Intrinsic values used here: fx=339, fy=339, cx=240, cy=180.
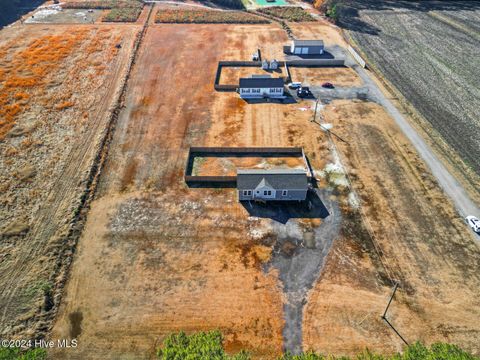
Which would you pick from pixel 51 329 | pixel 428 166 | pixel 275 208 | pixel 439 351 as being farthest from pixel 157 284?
pixel 428 166

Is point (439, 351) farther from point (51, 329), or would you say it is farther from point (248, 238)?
point (51, 329)

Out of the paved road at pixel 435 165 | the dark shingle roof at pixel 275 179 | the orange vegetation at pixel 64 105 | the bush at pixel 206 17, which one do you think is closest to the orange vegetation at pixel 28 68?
the orange vegetation at pixel 64 105

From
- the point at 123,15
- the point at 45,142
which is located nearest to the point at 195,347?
the point at 45,142

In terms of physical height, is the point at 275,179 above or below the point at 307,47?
below

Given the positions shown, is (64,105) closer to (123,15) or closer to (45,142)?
(45,142)

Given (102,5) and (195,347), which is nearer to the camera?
(195,347)

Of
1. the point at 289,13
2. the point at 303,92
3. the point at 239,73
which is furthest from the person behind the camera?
the point at 289,13
